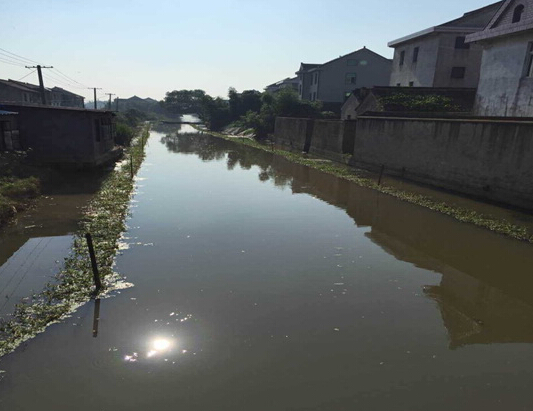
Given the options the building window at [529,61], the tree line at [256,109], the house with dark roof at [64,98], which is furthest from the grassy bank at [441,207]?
→ the house with dark roof at [64,98]

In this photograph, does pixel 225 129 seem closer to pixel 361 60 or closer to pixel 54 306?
pixel 361 60

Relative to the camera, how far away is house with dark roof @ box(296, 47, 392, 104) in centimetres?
5028

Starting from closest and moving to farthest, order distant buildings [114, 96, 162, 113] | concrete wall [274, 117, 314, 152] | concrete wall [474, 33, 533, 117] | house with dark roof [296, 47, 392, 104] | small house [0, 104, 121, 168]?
1. small house [0, 104, 121, 168]
2. concrete wall [474, 33, 533, 117]
3. concrete wall [274, 117, 314, 152]
4. house with dark roof [296, 47, 392, 104]
5. distant buildings [114, 96, 162, 113]

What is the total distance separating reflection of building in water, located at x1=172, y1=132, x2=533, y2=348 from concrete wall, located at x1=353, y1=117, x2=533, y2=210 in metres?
3.13

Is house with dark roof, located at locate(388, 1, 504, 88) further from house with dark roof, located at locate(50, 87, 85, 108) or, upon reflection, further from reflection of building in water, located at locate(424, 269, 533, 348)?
house with dark roof, located at locate(50, 87, 85, 108)

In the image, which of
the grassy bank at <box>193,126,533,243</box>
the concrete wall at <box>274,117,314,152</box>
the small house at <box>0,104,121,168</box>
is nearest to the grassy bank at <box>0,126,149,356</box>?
the small house at <box>0,104,121,168</box>

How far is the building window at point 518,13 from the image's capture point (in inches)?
795

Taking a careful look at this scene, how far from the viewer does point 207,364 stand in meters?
5.47

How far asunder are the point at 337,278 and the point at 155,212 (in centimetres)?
804

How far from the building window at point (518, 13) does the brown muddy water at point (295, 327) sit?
16878 millimetres

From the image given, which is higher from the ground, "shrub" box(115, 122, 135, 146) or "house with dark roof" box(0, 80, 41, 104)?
"house with dark roof" box(0, 80, 41, 104)

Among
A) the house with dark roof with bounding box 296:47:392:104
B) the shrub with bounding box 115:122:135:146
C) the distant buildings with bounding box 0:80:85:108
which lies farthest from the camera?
the house with dark roof with bounding box 296:47:392:104

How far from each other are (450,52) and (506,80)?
11.5m

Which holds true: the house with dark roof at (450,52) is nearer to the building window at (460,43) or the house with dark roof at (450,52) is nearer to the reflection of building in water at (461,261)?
the building window at (460,43)
